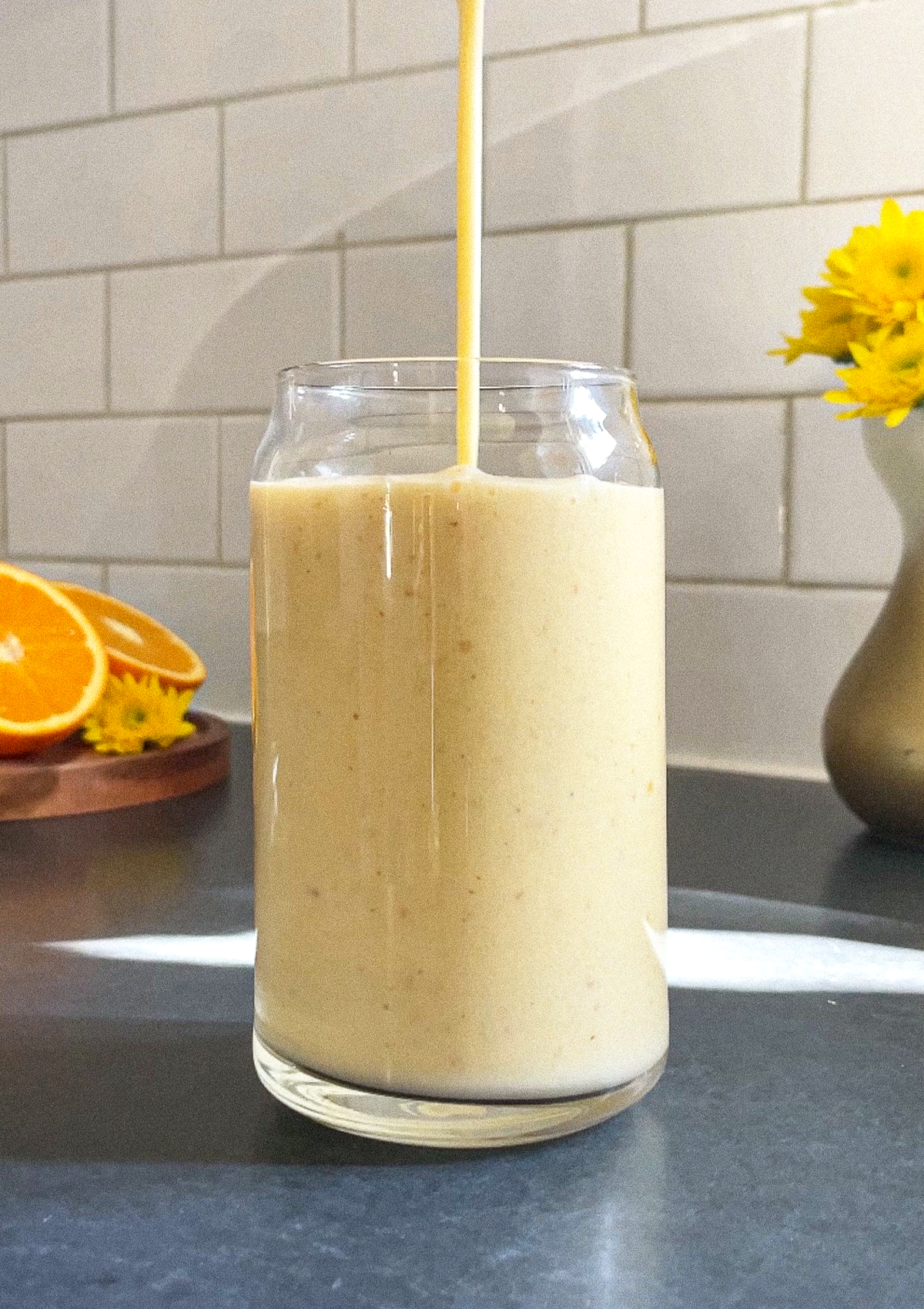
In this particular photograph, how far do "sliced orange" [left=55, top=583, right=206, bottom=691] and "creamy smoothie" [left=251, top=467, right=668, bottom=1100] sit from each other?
0.57 metres

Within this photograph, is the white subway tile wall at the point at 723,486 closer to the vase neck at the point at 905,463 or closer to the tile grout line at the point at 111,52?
the vase neck at the point at 905,463

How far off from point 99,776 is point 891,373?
0.53 meters

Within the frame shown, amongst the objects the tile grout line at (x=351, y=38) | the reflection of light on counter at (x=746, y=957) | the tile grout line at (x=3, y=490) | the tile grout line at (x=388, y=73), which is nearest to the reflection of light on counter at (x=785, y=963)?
the reflection of light on counter at (x=746, y=957)

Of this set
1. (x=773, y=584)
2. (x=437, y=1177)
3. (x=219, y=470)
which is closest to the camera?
(x=437, y=1177)

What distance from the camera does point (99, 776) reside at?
0.87 meters

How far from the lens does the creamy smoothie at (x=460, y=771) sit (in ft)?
1.25

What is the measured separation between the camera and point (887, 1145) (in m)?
0.41

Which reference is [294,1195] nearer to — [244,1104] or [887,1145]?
[244,1104]

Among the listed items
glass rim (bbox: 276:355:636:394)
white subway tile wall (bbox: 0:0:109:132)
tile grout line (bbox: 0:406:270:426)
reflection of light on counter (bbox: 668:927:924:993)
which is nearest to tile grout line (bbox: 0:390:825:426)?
tile grout line (bbox: 0:406:270:426)

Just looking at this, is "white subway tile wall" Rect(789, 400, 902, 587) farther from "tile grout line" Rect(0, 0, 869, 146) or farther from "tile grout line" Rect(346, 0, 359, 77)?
"tile grout line" Rect(346, 0, 359, 77)

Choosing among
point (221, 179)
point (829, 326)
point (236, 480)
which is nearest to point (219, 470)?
point (236, 480)

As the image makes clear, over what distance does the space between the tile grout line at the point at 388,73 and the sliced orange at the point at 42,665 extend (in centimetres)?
48

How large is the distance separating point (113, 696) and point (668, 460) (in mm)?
429

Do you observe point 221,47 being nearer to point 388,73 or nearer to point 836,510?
point 388,73
